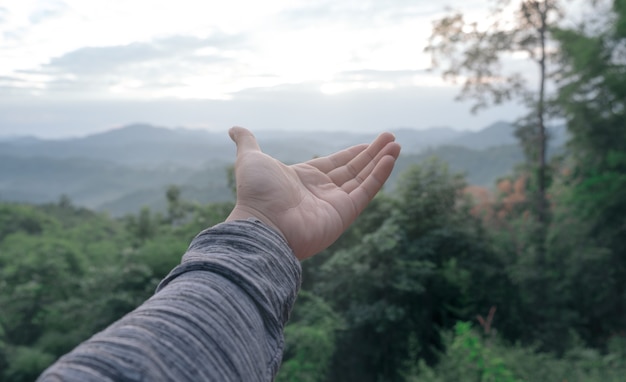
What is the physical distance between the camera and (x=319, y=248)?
925mm

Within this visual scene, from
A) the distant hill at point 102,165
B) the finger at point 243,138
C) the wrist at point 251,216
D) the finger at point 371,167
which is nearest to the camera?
the wrist at point 251,216

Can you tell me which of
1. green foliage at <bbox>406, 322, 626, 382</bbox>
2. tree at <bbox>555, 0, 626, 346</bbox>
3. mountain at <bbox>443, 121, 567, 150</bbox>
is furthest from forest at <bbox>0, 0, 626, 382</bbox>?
mountain at <bbox>443, 121, 567, 150</bbox>

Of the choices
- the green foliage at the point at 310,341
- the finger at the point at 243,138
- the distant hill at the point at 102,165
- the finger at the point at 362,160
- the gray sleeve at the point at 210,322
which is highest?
the finger at the point at 243,138

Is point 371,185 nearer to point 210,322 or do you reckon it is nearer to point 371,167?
point 371,167

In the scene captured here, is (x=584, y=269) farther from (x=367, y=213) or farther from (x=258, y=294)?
(x=258, y=294)

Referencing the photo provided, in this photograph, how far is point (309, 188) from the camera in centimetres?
106

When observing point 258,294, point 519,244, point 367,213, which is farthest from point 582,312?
point 258,294

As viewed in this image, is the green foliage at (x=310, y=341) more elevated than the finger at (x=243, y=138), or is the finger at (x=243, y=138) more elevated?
the finger at (x=243, y=138)

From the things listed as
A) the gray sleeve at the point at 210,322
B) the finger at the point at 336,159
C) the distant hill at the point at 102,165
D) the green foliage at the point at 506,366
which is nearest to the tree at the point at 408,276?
the green foliage at the point at 506,366

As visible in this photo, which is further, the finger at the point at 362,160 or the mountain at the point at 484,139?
the mountain at the point at 484,139

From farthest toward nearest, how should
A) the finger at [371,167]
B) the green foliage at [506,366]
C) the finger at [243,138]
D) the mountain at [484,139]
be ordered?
1. the mountain at [484,139]
2. the green foliage at [506,366]
3. the finger at [371,167]
4. the finger at [243,138]

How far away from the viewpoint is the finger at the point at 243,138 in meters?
0.99

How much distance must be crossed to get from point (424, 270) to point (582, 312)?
7.94 ft

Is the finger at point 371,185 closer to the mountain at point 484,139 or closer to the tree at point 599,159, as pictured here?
the tree at point 599,159
